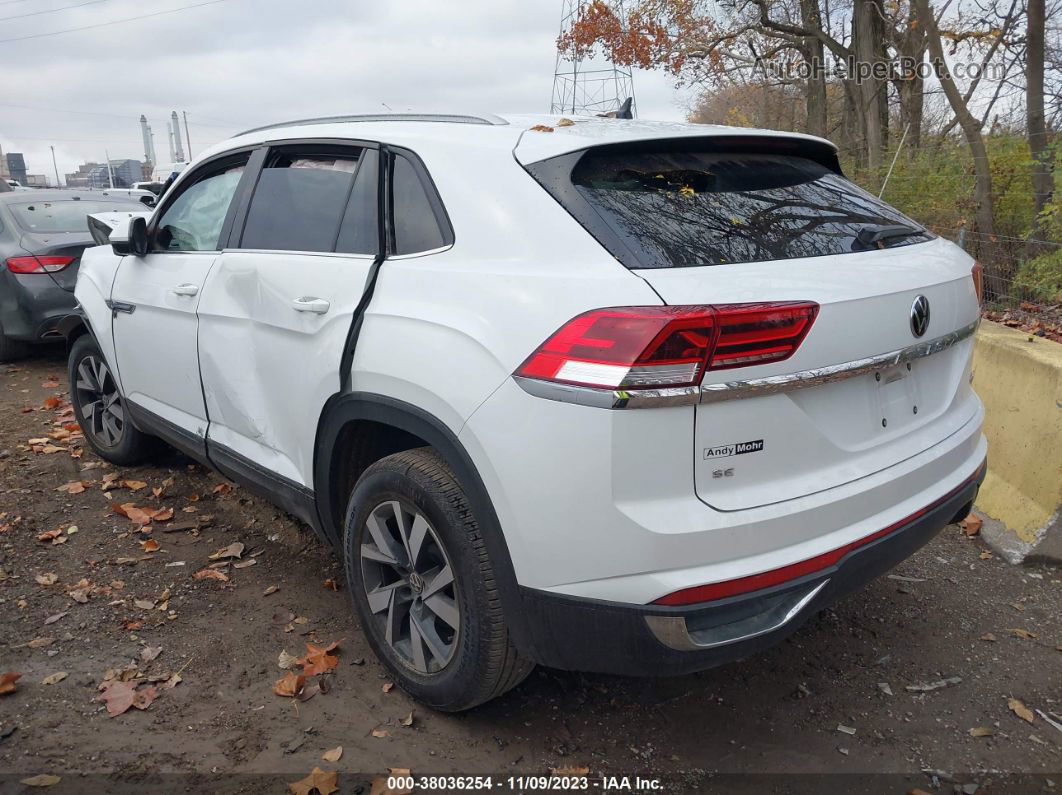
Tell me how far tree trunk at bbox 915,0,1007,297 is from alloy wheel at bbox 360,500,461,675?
17.7 ft

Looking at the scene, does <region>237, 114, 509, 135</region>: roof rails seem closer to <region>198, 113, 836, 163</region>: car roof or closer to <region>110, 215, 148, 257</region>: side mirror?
<region>198, 113, 836, 163</region>: car roof

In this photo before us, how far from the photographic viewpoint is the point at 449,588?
256cm

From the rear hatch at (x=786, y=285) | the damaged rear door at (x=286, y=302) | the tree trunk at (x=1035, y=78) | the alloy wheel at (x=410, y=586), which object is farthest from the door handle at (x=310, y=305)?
the tree trunk at (x=1035, y=78)

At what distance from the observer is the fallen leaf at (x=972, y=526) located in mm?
4121

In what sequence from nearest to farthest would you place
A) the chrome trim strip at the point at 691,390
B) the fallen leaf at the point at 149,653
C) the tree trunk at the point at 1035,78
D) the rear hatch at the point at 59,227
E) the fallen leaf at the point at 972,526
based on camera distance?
the chrome trim strip at the point at 691,390
the fallen leaf at the point at 149,653
the fallen leaf at the point at 972,526
the rear hatch at the point at 59,227
the tree trunk at the point at 1035,78

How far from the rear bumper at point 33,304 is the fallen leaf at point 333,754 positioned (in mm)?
6087

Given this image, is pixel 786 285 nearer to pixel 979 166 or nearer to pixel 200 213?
pixel 200 213

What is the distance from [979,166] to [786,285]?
7.71 m

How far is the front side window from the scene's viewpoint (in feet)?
12.1

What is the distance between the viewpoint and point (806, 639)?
10.6 ft

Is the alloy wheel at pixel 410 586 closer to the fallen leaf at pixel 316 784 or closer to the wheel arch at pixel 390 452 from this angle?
the wheel arch at pixel 390 452

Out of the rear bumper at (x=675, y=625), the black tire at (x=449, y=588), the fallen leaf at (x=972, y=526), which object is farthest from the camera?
the fallen leaf at (x=972, y=526)

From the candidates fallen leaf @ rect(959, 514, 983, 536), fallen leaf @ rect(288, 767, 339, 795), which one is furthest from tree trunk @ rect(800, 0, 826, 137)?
fallen leaf @ rect(288, 767, 339, 795)

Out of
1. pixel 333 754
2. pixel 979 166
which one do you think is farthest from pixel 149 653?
pixel 979 166
